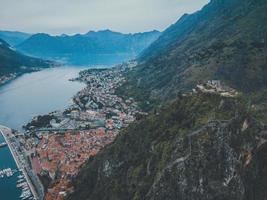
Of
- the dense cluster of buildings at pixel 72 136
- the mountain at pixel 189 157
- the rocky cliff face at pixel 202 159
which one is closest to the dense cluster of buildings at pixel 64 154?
the dense cluster of buildings at pixel 72 136

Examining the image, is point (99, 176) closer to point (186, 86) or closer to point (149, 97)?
point (186, 86)

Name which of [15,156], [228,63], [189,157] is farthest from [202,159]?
[228,63]

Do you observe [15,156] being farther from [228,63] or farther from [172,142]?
[228,63]

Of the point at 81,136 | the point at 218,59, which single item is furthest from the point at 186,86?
the point at 81,136

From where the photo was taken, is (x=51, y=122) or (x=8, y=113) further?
(x=8, y=113)

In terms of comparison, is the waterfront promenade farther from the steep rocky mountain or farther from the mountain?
the steep rocky mountain

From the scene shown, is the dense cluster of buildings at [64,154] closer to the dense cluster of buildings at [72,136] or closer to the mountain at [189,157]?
the dense cluster of buildings at [72,136]

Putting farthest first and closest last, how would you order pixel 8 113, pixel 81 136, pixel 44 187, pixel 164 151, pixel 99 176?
pixel 8 113 < pixel 81 136 < pixel 44 187 < pixel 99 176 < pixel 164 151

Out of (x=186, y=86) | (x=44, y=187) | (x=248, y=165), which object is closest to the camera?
(x=248, y=165)

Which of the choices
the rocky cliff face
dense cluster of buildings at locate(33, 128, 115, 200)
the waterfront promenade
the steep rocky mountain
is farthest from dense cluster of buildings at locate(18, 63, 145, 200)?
the rocky cliff face
